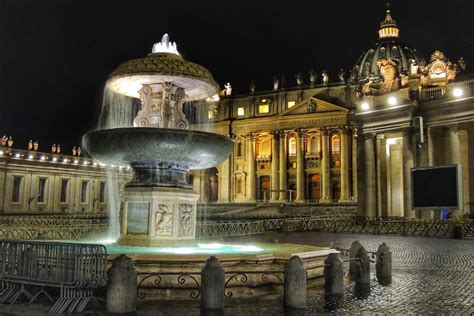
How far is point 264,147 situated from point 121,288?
2941 inches

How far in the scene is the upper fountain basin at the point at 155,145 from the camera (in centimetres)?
1143

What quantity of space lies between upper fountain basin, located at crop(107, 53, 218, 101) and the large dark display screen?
5704 mm

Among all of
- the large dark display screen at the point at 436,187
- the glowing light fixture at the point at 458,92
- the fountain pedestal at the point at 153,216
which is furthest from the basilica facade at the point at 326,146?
the fountain pedestal at the point at 153,216

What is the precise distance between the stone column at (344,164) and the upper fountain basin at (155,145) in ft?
199

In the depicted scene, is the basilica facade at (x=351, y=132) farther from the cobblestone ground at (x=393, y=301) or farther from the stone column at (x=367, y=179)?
the cobblestone ground at (x=393, y=301)

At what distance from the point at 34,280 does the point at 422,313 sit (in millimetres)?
6050

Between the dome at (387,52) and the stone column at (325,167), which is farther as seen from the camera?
the dome at (387,52)

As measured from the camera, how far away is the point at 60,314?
7.53m

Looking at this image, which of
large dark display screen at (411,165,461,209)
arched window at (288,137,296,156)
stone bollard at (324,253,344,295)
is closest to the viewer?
stone bollard at (324,253,344,295)

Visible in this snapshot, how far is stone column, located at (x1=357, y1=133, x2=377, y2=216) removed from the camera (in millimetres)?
38219

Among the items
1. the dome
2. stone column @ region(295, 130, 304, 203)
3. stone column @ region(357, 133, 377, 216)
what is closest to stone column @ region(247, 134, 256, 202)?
stone column @ region(295, 130, 304, 203)

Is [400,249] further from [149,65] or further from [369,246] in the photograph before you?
[149,65]

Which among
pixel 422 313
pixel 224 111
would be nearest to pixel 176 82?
pixel 422 313

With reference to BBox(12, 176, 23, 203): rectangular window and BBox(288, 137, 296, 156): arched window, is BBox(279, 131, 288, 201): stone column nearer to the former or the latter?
BBox(288, 137, 296, 156): arched window
